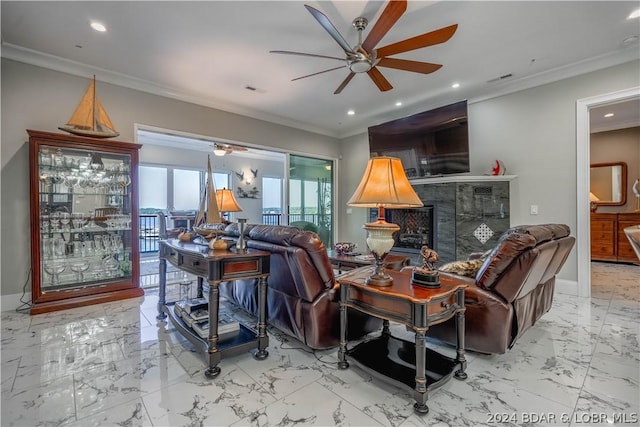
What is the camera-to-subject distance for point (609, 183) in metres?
5.97

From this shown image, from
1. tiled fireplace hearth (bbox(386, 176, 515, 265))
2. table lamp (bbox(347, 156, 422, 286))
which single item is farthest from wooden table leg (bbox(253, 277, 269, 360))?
tiled fireplace hearth (bbox(386, 176, 515, 265))

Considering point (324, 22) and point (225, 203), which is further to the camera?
point (225, 203)

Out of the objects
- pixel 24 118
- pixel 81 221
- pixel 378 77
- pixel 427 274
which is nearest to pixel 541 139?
pixel 378 77

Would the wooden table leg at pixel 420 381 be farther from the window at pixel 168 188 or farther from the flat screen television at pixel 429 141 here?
the window at pixel 168 188

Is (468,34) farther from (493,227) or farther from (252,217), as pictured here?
(252,217)

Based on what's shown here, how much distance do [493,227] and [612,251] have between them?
12.7ft

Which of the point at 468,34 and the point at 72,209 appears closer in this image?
the point at 468,34

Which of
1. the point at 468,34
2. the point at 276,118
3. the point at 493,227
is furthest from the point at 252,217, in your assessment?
the point at 468,34

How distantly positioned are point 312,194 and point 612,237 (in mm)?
6151

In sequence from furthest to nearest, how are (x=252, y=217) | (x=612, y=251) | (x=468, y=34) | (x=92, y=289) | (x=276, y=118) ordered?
1. (x=252, y=217)
2. (x=612, y=251)
3. (x=276, y=118)
4. (x=92, y=289)
5. (x=468, y=34)

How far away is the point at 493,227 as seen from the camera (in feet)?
13.4

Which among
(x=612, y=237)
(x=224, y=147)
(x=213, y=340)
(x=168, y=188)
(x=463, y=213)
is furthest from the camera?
(x=168, y=188)

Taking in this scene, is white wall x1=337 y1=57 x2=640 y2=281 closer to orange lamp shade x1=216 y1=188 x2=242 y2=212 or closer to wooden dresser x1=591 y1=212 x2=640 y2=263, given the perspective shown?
wooden dresser x1=591 y1=212 x2=640 y2=263

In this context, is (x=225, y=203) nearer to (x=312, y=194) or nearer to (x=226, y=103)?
(x=226, y=103)
